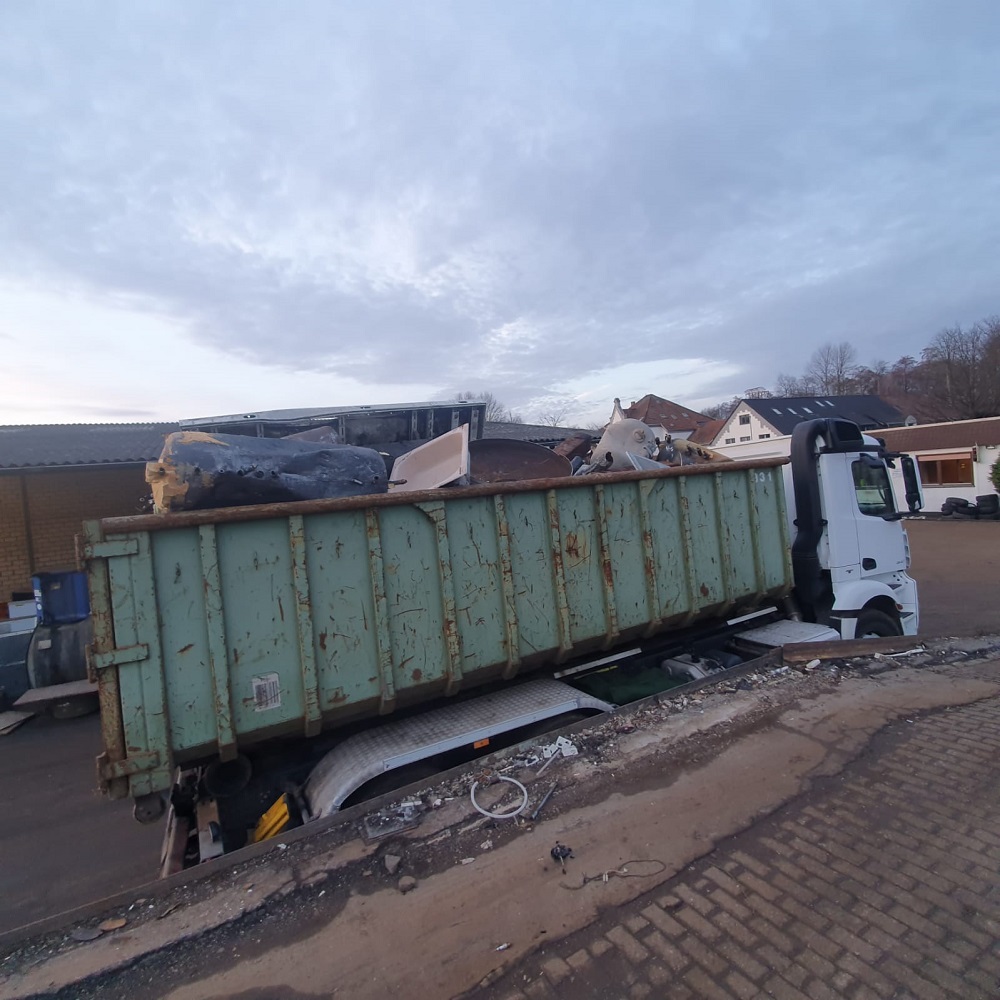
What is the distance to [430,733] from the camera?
3125 mm

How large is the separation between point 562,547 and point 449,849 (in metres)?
1.80

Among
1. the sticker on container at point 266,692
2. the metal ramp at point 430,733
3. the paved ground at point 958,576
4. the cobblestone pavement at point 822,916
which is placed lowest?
the paved ground at point 958,576

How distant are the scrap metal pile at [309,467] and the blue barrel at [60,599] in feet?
15.5

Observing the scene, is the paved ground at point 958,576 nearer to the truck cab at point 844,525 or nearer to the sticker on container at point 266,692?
the truck cab at point 844,525

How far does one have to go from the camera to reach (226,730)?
2559 mm

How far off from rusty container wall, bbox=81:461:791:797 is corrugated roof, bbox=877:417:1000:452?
21.7 m

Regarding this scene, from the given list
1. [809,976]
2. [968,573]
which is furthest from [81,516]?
[968,573]

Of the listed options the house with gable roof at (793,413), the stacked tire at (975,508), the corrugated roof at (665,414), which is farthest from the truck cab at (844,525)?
the corrugated roof at (665,414)

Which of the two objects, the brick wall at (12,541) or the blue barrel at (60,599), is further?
the brick wall at (12,541)

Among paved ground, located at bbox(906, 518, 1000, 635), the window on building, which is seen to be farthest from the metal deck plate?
the window on building

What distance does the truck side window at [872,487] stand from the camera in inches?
203

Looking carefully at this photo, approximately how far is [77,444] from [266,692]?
34.1ft

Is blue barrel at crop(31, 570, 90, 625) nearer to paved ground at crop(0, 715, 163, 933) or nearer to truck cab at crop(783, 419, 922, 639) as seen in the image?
paved ground at crop(0, 715, 163, 933)

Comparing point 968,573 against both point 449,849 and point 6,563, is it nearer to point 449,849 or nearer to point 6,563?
point 449,849
